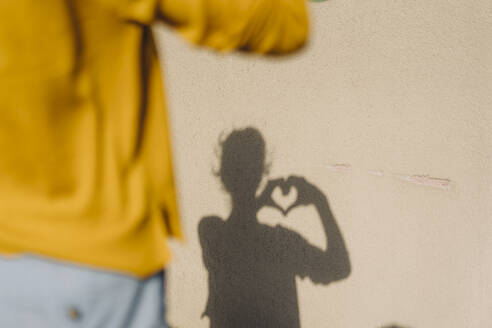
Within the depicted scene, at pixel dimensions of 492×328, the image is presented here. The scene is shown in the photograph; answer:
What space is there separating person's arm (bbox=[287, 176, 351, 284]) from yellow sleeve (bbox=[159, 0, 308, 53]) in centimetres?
159

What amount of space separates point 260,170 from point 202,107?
20.1 inches

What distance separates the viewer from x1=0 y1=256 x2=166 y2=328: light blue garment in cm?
106

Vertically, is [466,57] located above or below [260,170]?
above

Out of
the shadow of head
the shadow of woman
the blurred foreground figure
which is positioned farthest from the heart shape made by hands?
the blurred foreground figure

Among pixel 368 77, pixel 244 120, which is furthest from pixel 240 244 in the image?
pixel 368 77

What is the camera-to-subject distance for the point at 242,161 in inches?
Result: 113

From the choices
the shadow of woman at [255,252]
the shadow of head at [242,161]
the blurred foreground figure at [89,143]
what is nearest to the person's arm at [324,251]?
the shadow of woman at [255,252]

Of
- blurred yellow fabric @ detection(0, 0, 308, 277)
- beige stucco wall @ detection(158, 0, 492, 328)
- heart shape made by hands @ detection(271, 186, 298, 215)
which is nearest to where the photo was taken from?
blurred yellow fabric @ detection(0, 0, 308, 277)

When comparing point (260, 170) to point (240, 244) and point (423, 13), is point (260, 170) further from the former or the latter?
point (423, 13)

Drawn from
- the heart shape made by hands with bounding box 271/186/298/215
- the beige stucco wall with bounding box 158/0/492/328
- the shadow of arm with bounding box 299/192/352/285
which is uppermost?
the beige stucco wall with bounding box 158/0/492/328

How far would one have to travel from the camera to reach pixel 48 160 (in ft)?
3.28

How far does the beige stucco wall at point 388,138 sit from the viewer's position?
2.20 m

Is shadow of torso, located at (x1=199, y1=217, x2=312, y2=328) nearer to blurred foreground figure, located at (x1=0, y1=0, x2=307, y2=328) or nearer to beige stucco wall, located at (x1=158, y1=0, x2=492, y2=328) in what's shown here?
beige stucco wall, located at (x1=158, y1=0, x2=492, y2=328)

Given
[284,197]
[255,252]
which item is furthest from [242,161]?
[255,252]
